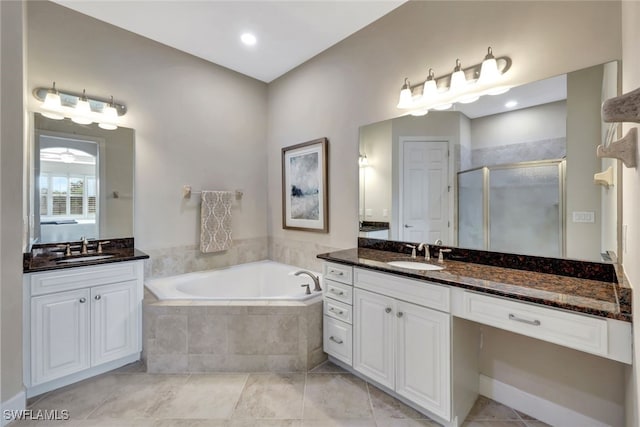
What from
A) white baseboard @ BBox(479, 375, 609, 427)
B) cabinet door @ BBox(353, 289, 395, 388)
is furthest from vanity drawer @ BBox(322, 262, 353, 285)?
white baseboard @ BBox(479, 375, 609, 427)

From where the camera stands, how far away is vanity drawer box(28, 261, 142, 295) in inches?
73.5

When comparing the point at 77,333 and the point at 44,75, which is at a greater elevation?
the point at 44,75

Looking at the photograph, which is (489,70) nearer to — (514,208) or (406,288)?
(514,208)

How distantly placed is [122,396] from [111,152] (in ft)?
6.39

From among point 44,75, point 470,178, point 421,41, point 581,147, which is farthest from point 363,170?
point 44,75

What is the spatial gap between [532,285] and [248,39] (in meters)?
2.93

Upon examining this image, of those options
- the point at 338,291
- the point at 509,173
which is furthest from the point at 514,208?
the point at 338,291

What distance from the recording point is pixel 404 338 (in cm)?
170

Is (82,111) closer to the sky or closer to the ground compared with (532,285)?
closer to the sky

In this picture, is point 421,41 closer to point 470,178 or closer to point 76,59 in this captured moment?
point 470,178

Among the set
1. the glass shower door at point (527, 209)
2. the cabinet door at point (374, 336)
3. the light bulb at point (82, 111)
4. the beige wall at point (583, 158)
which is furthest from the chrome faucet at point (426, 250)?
the light bulb at point (82, 111)

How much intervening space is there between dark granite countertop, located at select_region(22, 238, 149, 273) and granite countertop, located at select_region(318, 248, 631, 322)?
5.91 ft

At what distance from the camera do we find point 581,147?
1.53 meters

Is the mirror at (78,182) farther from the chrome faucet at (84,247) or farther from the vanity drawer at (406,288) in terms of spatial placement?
the vanity drawer at (406,288)
